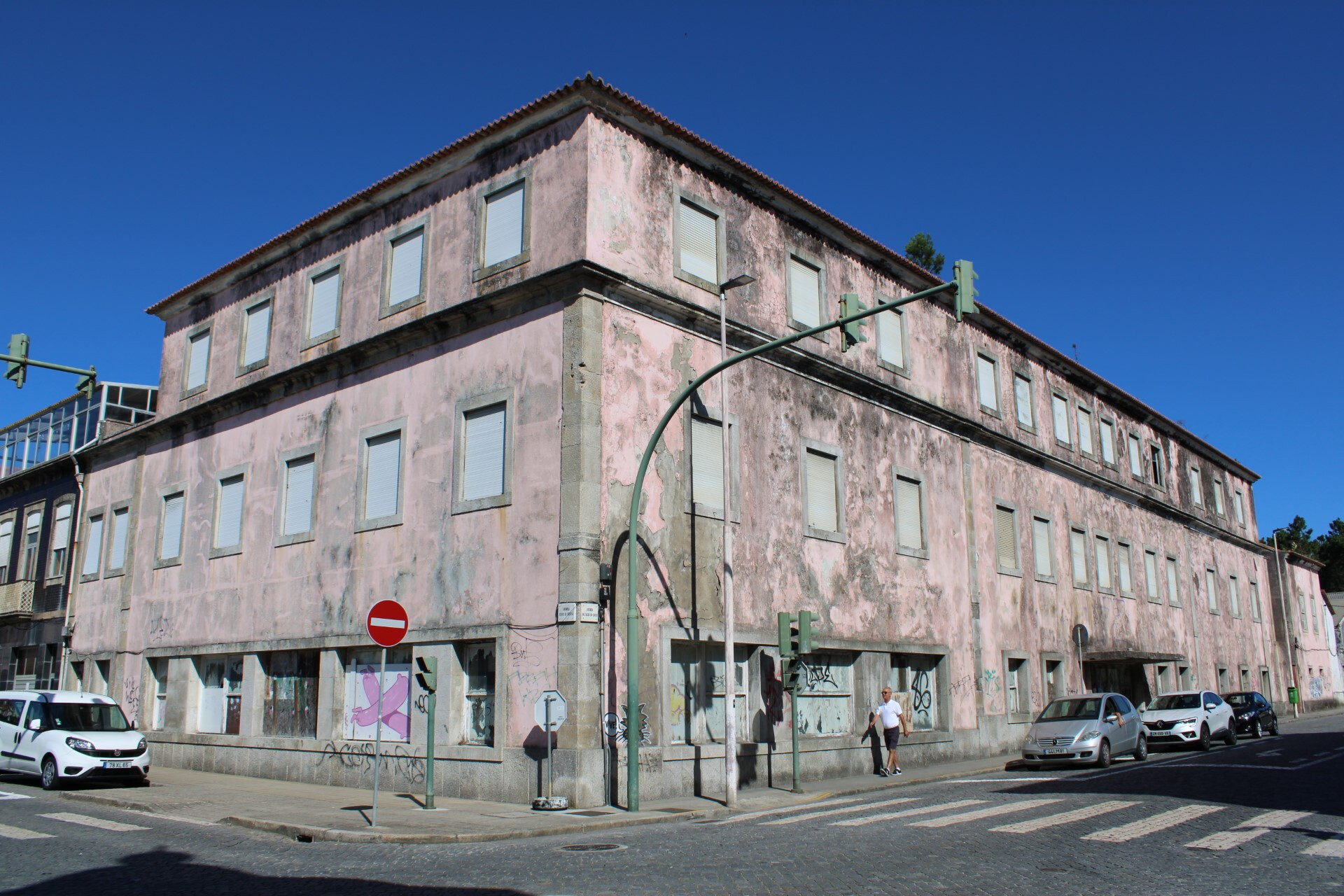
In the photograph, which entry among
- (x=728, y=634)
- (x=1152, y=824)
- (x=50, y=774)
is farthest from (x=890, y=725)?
(x=50, y=774)

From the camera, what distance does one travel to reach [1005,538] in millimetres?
28188

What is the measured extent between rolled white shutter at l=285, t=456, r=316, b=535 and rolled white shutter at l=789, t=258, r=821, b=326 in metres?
10.6

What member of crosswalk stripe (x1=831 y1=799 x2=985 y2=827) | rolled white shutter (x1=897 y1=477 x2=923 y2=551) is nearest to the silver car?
rolled white shutter (x1=897 y1=477 x2=923 y2=551)

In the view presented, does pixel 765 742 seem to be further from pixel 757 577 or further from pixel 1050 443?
pixel 1050 443

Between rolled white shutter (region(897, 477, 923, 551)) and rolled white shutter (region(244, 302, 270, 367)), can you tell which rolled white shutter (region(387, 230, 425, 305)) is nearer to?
rolled white shutter (region(244, 302, 270, 367))

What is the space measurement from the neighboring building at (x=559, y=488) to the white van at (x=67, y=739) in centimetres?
300

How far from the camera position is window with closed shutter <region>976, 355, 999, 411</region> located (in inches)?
1123

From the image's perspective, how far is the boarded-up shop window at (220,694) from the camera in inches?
881

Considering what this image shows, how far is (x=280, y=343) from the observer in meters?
23.5

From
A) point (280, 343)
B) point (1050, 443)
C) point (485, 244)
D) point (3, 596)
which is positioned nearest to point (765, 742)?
point (485, 244)

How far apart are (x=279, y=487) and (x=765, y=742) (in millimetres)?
11436

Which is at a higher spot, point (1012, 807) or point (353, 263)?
point (353, 263)

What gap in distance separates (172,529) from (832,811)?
18.3m

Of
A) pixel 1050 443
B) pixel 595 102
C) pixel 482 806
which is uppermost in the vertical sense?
pixel 595 102
